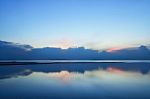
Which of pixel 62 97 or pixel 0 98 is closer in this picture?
pixel 0 98

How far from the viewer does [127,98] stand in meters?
8.89

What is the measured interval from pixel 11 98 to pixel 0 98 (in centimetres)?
43

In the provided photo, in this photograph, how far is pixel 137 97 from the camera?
908cm

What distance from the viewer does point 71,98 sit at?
8.88 m

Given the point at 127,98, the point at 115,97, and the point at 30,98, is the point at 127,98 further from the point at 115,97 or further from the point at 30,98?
the point at 30,98

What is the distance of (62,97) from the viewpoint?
916cm

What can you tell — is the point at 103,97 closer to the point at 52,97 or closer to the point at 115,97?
the point at 115,97

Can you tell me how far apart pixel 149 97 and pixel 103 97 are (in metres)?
1.94

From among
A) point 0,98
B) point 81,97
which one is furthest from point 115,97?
point 0,98

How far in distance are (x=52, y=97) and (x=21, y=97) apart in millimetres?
1281

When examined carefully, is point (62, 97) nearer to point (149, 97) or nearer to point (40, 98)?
point (40, 98)

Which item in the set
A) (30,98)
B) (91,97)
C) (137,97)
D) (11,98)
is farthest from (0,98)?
(137,97)

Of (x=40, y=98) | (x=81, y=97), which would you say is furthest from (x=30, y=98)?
(x=81, y=97)

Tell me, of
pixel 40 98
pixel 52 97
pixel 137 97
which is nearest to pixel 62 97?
pixel 52 97
